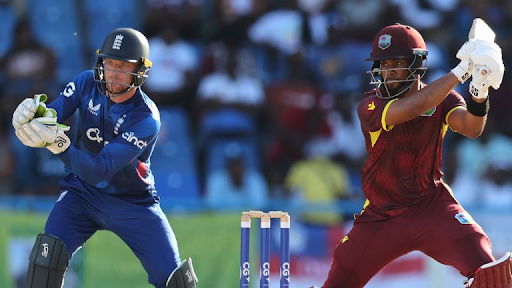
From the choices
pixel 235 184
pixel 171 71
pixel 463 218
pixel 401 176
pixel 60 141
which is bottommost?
pixel 235 184

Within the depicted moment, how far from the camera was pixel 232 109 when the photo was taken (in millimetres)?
10555

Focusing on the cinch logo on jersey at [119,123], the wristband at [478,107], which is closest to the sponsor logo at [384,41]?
the wristband at [478,107]

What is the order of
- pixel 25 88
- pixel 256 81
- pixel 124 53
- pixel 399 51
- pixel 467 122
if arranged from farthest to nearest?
pixel 256 81, pixel 25 88, pixel 124 53, pixel 399 51, pixel 467 122

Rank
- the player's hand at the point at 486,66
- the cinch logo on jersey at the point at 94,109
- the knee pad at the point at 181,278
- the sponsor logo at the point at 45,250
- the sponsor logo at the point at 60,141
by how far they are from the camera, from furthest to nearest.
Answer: the cinch logo on jersey at the point at 94,109
the knee pad at the point at 181,278
the sponsor logo at the point at 45,250
the sponsor logo at the point at 60,141
the player's hand at the point at 486,66

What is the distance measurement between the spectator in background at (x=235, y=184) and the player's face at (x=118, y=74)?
4082 mm

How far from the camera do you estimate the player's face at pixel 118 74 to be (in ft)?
19.1

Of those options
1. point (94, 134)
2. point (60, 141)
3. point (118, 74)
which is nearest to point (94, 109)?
point (94, 134)

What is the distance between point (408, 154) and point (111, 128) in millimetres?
1876

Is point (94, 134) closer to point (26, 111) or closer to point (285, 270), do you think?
point (26, 111)

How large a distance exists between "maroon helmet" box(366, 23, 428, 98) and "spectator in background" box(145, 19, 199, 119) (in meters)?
5.30

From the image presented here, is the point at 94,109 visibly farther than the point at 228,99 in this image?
No

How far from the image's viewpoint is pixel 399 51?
18.3 feet

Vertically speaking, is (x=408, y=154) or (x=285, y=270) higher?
(x=408, y=154)

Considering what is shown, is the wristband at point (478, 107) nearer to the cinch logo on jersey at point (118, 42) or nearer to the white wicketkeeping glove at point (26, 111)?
the cinch logo on jersey at point (118, 42)
